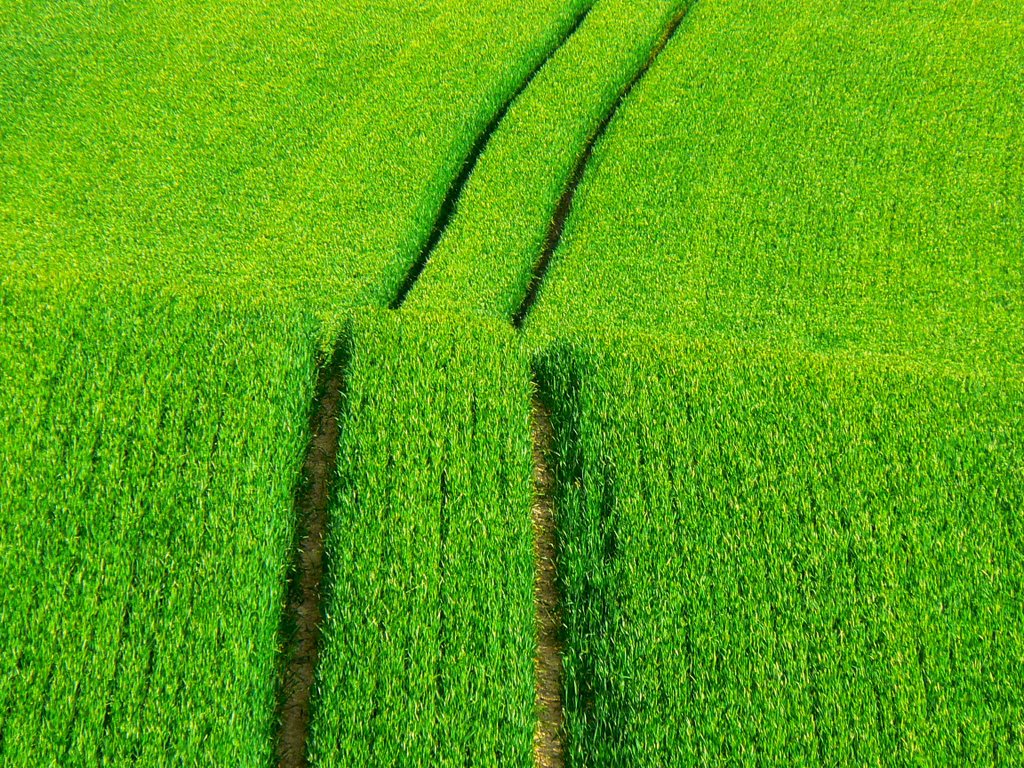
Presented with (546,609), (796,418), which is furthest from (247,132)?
(796,418)

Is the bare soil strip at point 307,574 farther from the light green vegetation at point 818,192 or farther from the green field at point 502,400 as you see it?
the light green vegetation at point 818,192

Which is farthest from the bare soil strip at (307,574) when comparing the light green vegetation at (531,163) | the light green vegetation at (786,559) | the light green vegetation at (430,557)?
the light green vegetation at (786,559)

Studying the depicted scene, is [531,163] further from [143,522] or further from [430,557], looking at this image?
[143,522]

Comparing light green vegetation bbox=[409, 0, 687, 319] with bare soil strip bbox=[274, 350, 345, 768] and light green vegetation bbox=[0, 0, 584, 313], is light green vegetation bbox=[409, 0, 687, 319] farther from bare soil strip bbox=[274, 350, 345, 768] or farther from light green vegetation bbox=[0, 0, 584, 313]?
bare soil strip bbox=[274, 350, 345, 768]

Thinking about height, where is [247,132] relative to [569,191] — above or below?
above

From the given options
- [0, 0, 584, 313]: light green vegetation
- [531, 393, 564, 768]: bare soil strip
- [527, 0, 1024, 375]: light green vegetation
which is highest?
[0, 0, 584, 313]: light green vegetation

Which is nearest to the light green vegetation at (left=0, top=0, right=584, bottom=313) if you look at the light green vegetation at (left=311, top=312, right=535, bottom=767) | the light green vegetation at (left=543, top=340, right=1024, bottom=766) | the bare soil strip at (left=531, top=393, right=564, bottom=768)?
the light green vegetation at (left=311, top=312, right=535, bottom=767)
